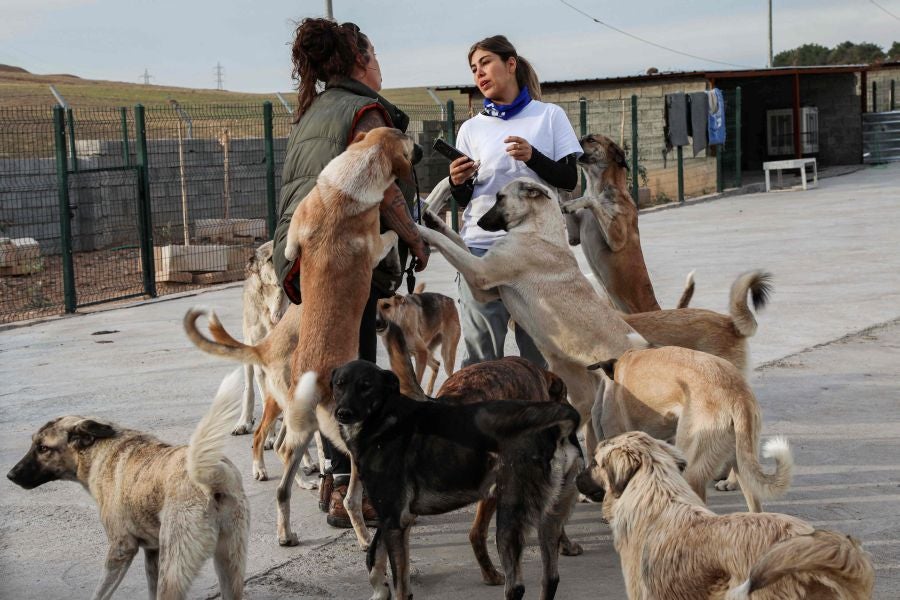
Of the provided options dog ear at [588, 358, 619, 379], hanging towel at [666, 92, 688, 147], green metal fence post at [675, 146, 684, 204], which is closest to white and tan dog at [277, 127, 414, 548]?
dog ear at [588, 358, 619, 379]

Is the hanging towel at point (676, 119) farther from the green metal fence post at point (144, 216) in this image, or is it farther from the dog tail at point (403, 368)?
the dog tail at point (403, 368)

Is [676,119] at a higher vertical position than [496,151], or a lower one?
higher

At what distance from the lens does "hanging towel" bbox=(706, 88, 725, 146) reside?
23625 mm

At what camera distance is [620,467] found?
11.9 feet

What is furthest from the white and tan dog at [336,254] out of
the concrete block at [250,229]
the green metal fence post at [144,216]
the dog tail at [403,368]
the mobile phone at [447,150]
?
the concrete block at [250,229]

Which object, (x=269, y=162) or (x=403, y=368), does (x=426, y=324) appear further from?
(x=269, y=162)

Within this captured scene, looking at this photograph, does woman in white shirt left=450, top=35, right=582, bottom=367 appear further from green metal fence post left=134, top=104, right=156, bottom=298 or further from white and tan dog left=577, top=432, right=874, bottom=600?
green metal fence post left=134, top=104, right=156, bottom=298

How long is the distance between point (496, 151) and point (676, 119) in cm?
1807

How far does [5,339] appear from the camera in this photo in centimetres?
1032

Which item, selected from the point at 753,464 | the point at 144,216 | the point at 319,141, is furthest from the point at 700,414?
the point at 144,216

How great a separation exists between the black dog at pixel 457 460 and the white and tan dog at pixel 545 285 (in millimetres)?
1203

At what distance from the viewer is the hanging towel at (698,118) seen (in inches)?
912

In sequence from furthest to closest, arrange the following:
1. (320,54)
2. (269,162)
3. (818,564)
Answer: (269,162), (320,54), (818,564)

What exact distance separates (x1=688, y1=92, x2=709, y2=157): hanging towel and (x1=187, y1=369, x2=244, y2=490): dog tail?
815 inches
